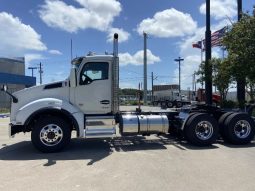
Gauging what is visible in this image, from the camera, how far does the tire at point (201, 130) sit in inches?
486

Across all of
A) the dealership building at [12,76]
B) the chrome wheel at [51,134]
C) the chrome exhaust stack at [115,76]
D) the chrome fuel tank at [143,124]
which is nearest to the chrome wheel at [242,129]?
the chrome fuel tank at [143,124]

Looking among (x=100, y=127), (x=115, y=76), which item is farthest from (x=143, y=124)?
(x=115, y=76)

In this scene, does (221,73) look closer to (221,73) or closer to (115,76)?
(221,73)

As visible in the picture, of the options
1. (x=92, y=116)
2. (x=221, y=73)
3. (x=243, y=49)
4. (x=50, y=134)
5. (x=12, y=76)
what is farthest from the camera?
(x=12, y=76)

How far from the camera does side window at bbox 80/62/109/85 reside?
12.0 metres

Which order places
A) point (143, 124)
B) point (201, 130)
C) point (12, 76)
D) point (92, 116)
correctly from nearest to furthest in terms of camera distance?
point (92, 116), point (143, 124), point (201, 130), point (12, 76)

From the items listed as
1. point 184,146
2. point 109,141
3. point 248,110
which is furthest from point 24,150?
point 248,110

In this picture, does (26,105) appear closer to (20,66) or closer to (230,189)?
(230,189)

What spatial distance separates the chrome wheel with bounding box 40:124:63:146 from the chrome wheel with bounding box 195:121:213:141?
4.28 meters

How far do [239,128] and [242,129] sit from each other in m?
0.12

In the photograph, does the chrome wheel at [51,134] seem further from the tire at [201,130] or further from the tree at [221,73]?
the tree at [221,73]

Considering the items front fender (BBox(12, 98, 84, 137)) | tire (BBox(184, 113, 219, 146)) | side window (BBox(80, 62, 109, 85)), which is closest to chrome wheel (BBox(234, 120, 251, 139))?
tire (BBox(184, 113, 219, 146))

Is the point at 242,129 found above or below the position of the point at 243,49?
below

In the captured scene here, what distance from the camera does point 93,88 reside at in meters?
12.0
